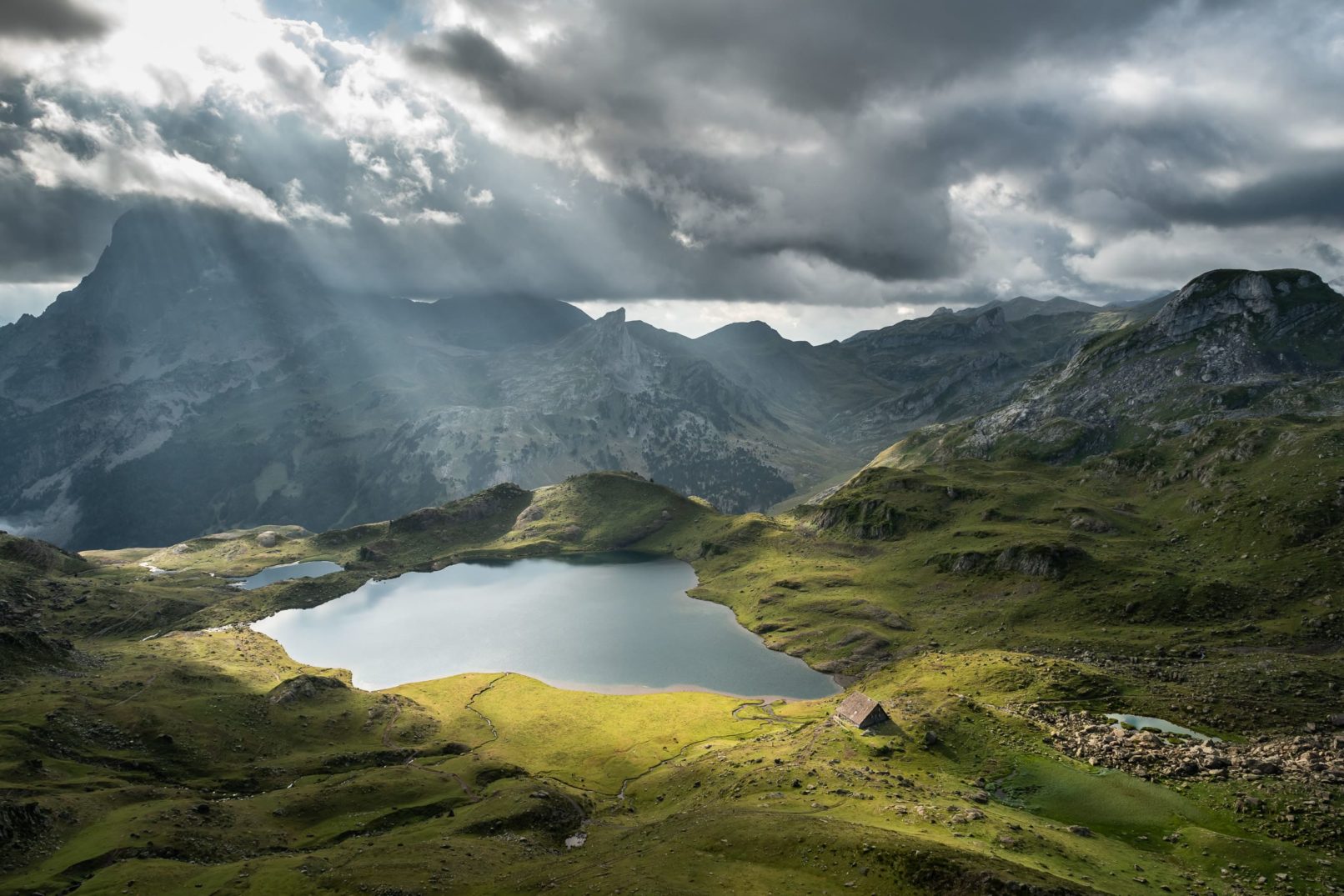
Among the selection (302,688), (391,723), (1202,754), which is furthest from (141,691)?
(1202,754)

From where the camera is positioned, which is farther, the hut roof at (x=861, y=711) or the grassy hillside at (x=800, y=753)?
the hut roof at (x=861, y=711)

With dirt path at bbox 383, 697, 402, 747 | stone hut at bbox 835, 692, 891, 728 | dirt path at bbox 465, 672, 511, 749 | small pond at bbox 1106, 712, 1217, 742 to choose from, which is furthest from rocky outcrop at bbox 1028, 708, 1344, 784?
dirt path at bbox 383, 697, 402, 747

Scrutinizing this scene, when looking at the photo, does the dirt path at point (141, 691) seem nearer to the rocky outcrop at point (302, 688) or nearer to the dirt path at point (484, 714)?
the rocky outcrop at point (302, 688)

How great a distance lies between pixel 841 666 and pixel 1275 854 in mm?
97737

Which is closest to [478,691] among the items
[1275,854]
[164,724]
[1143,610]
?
[164,724]

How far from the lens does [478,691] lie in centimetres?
14738

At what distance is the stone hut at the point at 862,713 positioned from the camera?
322 feet

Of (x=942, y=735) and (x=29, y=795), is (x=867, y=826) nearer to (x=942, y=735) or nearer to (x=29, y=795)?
(x=942, y=735)

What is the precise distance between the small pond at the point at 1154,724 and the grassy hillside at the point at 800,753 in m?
3.10

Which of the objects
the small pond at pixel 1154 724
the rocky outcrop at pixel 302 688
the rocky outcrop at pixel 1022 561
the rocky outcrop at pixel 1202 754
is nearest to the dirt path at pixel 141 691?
the rocky outcrop at pixel 302 688

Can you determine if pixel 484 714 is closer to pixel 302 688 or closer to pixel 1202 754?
pixel 302 688

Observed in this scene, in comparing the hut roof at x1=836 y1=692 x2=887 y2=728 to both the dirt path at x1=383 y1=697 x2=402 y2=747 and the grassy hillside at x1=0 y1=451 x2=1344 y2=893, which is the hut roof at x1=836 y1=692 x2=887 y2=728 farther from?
the dirt path at x1=383 y1=697 x2=402 y2=747

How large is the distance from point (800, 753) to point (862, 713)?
1266cm

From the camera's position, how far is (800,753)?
303 feet
